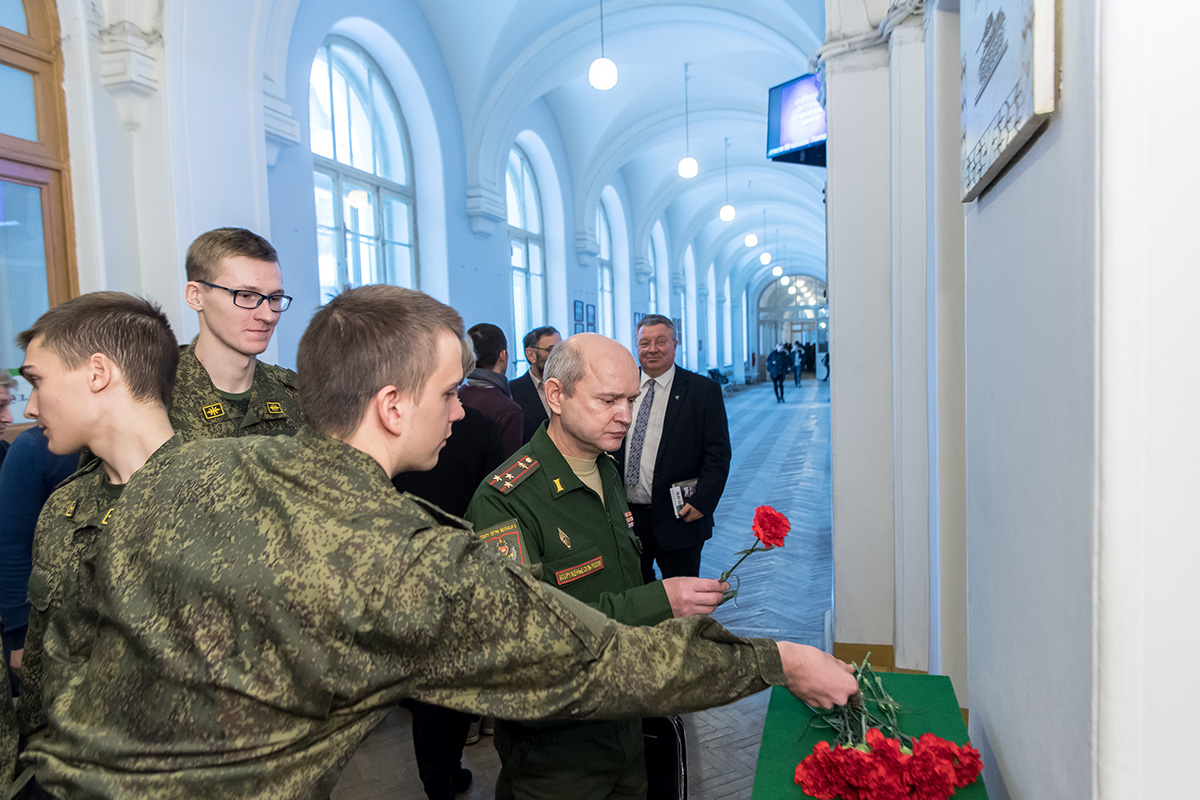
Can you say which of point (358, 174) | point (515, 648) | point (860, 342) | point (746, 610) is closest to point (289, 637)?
point (515, 648)

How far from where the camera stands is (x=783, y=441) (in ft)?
43.4

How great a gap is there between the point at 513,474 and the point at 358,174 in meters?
7.42

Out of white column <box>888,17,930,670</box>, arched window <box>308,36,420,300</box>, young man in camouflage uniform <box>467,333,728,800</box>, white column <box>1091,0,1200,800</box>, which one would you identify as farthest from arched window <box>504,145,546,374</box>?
white column <box>1091,0,1200,800</box>

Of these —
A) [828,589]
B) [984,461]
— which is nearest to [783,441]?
[828,589]

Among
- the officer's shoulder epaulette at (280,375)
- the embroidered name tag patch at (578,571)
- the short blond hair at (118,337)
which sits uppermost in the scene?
the short blond hair at (118,337)

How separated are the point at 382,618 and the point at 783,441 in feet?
41.5

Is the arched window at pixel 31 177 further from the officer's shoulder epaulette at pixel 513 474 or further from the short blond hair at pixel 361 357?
the short blond hair at pixel 361 357

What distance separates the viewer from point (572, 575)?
6.39 feet

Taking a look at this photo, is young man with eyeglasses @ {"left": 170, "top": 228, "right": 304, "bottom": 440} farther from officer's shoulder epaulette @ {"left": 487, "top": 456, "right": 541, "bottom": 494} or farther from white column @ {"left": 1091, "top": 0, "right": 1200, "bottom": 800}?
white column @ {"left": 1091, "top": 0, "right": 1200, "bottom": 800}

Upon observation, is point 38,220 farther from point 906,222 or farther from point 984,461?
point 984,461

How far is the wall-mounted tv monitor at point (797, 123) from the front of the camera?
636 cm

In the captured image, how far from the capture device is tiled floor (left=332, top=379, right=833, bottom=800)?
3199 millimetres

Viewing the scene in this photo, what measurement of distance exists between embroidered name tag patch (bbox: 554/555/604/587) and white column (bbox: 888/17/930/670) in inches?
88.8

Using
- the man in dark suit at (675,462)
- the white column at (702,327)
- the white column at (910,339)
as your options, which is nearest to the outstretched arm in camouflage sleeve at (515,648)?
the man in dark suit at (675,462)
